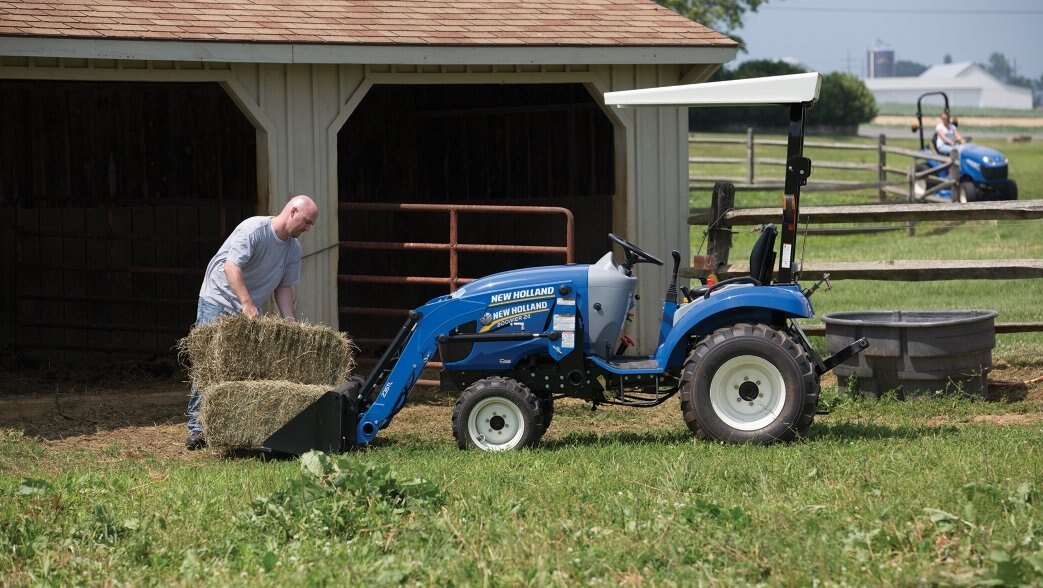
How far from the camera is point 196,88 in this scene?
542 inches

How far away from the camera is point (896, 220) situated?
11.0 m

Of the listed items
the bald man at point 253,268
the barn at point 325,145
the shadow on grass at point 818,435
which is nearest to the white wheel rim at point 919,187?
the barn at point 325,145

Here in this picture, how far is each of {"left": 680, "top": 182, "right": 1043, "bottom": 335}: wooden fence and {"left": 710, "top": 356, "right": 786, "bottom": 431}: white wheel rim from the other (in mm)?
2805

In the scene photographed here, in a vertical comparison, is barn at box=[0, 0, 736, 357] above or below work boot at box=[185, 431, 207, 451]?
above

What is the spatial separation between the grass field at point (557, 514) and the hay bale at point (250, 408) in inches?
6.5

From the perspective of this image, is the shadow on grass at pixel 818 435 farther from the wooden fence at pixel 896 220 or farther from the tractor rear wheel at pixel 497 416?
the wooden fence at pixel 896 220

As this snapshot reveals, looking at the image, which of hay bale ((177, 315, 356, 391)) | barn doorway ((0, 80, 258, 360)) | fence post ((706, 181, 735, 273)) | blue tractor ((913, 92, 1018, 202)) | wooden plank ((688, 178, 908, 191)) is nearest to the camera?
hay bale ((177, 315, 356, 391))

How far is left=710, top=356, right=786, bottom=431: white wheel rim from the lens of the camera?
7598 millimetres

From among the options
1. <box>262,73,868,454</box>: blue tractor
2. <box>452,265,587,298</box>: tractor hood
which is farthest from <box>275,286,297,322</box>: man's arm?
<box>452,265,587,298</box>: tractor hood

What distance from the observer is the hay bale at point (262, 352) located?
8234 millimetres

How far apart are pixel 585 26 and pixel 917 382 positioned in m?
3.82

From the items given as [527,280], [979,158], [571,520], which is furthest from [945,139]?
[571,520]

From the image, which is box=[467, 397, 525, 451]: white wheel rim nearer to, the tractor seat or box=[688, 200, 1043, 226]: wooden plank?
the tractor seat

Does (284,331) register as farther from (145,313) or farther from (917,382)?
(145,313)
